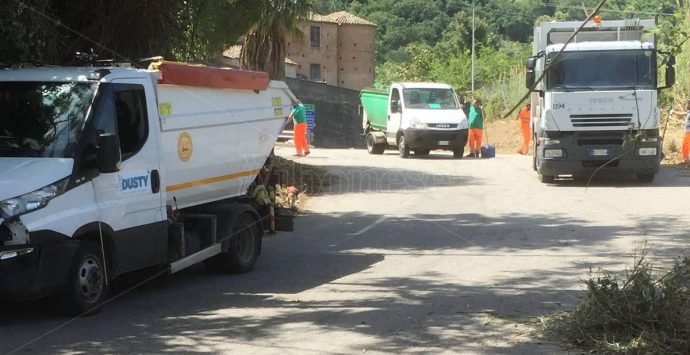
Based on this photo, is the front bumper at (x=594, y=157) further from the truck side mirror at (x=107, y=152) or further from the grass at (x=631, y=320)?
the truck side mirror at (x=107, y=152)

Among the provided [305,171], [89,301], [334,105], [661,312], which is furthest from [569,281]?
[334,105]

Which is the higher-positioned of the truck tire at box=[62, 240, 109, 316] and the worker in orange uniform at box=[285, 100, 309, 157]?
the worker in orange uniform at box=[285, 100, 309, 157]

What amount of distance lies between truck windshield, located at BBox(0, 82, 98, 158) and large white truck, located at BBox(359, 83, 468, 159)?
19859 mm

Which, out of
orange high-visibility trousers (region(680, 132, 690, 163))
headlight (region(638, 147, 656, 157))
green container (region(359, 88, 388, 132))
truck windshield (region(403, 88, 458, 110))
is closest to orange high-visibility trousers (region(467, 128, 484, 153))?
truck windshield (region(403, 88, 458, 110))

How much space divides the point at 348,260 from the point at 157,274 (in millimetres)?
2741

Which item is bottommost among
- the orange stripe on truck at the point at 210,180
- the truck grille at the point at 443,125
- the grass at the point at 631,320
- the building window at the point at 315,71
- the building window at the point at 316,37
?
the grass at the point at 631,320

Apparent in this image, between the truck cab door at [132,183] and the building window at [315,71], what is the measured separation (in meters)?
78.6

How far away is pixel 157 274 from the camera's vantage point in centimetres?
944

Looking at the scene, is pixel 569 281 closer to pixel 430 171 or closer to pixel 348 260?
pixel 348 260

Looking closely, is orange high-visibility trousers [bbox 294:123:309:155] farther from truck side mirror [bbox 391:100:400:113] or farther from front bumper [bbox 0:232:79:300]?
front bumper [bbox 0:232:79:300]

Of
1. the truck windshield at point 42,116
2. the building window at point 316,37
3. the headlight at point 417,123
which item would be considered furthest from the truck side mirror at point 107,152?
the building window at point 316,37

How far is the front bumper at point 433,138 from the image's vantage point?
2772 cm

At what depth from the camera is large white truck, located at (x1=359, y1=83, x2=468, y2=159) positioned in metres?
27.8

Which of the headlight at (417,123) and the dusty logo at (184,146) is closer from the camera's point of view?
the dusty logo at (184,146)
